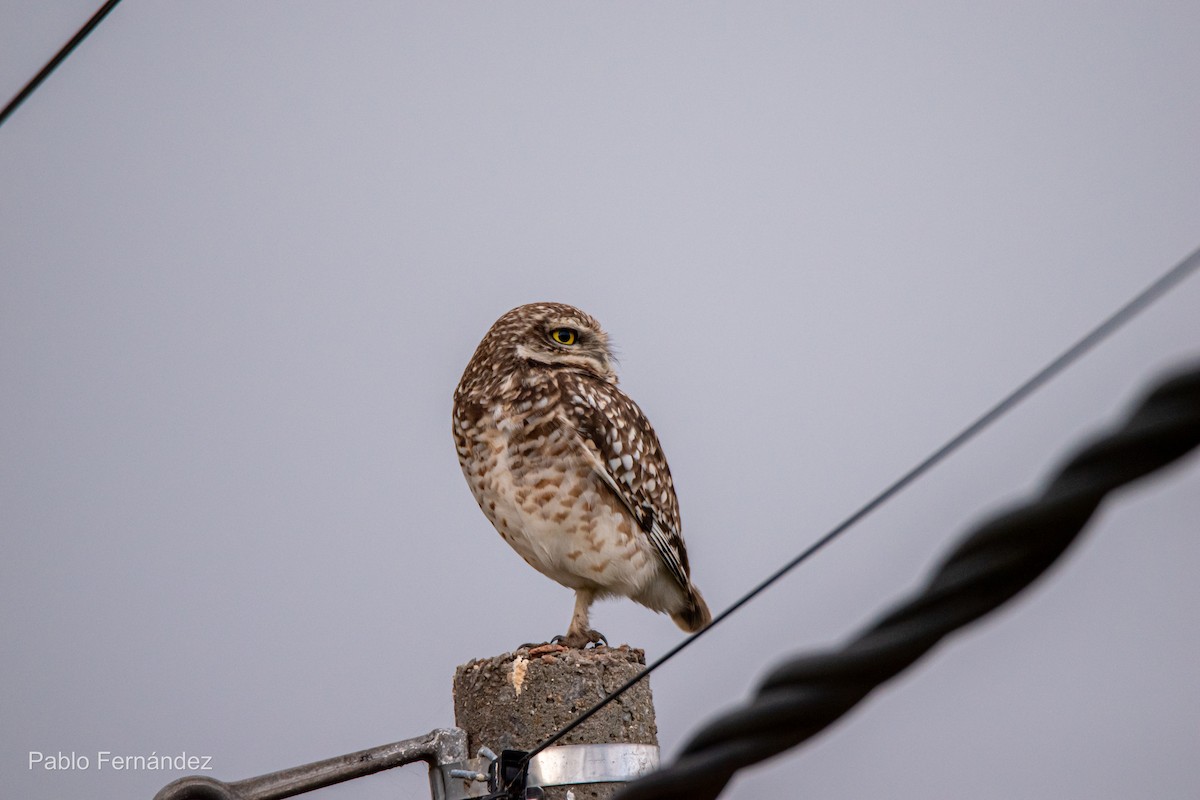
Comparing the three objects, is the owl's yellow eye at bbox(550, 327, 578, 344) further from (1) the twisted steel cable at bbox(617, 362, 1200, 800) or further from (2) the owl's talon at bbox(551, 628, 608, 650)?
(1) the twisted steel cable at bbox(617, 362, 1200, 800)

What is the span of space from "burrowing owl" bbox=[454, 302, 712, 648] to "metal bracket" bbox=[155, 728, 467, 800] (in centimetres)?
126

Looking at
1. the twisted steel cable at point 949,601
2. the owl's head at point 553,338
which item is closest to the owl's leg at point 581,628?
the owl's head at point 553,338

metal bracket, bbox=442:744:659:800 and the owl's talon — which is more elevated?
the owl's talon

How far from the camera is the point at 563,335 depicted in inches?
200

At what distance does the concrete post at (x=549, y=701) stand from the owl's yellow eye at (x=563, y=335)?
189 centimetres

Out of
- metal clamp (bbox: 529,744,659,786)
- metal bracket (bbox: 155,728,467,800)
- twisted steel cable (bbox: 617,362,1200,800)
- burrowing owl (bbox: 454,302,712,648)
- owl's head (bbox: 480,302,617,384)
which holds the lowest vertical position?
twisted steel cable (bbox: 617,362,1200,800)

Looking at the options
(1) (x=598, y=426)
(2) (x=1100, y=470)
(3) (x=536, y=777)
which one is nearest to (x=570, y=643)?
(1) (x=598, y=426)

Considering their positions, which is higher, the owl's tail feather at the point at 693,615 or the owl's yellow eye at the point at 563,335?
the owl's yellow eye at the point at 563,335

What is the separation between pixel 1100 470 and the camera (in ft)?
2.59

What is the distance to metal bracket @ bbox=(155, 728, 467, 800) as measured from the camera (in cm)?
280

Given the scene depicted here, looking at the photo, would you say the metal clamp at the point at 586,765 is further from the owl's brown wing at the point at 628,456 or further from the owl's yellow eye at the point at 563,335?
the owl's yellow eye at the point at 563,335

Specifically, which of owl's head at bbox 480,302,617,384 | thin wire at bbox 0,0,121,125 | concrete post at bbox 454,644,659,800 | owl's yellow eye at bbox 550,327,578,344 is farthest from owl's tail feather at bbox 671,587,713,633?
thin wire at bbox 0,0,121,125

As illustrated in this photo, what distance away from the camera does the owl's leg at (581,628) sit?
4402mm

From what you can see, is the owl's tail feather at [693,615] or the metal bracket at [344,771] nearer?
the metal bracket at [344,771]
